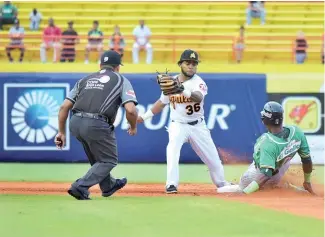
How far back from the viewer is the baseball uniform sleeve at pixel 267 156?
1026cm

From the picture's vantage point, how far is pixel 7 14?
932 inches

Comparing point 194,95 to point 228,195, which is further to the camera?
point 194,95

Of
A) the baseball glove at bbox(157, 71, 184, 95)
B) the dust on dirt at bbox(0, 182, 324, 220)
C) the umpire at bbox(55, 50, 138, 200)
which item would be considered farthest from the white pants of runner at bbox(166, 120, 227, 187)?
the umpire at bbox(55, 50, 138, 200)

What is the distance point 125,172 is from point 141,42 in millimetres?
6772

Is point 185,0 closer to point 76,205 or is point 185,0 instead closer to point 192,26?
point 192,26

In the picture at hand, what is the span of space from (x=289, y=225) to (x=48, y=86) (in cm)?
1080

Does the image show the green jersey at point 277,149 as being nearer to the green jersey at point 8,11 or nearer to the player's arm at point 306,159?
the player's arm at point 306,159

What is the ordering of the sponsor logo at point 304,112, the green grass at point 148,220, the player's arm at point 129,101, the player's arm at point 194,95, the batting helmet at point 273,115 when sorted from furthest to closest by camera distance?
the sponsor logo at point 304,112 < the player's arm at point 194,95 < the batting helmet at point 273,115 < the player's arm at point 129,101 < the green grass at point 148,220

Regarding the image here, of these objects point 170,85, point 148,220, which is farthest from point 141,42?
point 148,220

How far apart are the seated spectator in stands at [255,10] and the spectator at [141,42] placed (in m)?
3.42

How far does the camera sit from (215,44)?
77.5 ft

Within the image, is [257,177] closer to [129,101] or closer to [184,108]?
[184,108]

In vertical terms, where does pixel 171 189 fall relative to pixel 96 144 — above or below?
below

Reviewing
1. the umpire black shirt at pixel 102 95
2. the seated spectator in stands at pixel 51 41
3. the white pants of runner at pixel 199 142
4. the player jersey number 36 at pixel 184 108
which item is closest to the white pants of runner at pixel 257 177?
the white pants of runner at pixel 199 142
